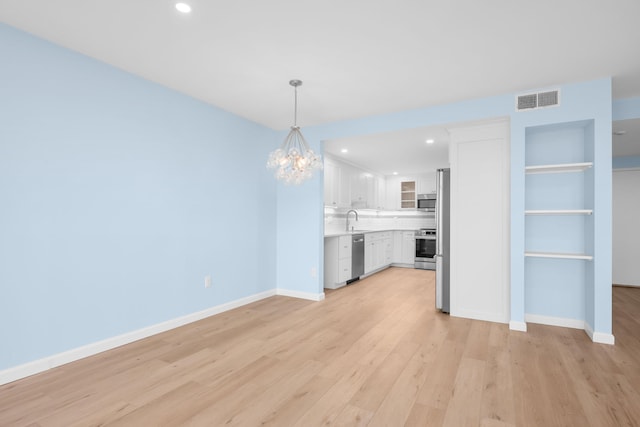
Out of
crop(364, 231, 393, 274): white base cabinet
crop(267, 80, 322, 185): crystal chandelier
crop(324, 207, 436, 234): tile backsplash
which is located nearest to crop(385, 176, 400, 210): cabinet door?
crop(324, 207, 436, 234): tile backsplash

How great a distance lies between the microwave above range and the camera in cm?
799

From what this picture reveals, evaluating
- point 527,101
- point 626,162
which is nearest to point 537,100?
point 527,101

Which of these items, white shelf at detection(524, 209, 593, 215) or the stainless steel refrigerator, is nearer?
white shelf at detection(524, 209, 593, 215)

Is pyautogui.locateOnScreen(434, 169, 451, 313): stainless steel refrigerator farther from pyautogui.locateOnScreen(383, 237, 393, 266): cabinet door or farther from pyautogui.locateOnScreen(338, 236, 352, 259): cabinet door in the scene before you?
pyautogui.locateOnScreen(383, 237, 393, 266): cabinet door

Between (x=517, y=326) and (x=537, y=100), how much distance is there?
2436 mm

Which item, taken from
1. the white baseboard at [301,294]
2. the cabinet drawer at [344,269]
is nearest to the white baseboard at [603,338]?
the white baseboard at [301,294]

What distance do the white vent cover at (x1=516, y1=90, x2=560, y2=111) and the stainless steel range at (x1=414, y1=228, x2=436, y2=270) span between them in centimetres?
437

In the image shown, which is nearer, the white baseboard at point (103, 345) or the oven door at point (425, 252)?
the white baseboard at point (103, 345)

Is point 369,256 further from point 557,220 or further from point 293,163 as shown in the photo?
point 293,163

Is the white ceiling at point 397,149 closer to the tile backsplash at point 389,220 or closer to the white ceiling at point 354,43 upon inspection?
the white ceiling at point 354,43

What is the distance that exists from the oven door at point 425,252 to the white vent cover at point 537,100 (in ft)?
14.4

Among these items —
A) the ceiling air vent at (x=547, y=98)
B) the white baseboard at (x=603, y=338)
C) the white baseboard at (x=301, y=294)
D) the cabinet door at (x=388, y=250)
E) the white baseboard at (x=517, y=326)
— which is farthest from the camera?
the cabinet door at (x=388, y=250)

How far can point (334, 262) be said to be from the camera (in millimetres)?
5477

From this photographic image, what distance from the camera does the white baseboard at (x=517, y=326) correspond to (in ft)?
11.4
